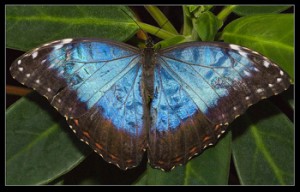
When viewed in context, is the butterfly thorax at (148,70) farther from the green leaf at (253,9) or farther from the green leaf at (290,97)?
the green leaf at (290,97)

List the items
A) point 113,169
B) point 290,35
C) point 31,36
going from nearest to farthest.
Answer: point 290,35, point 31,36, point 113,169

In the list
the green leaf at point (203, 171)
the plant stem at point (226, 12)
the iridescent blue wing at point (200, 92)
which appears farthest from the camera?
the plant stem at point (226, 12)

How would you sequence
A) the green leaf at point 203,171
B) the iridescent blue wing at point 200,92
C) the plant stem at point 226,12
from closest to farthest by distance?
1. the iridescent blue wing at point 200,92
2. the green leaf at point 203,171
3. the plant stem at point 226,12

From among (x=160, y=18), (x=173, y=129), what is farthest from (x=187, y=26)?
(x=173, y=129)

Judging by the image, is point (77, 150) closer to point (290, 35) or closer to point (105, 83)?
point (105, 83)

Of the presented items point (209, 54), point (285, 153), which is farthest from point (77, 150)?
point (285, 153)

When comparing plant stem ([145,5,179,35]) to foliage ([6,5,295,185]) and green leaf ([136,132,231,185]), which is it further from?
green leaf ([136,132,231,185])

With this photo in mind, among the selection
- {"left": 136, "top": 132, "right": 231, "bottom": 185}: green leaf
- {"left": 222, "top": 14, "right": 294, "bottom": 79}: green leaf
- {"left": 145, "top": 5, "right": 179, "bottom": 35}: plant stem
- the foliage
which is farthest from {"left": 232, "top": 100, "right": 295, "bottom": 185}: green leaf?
{"left": 145, "top": 5, "right": 179, "bottom": 35}: plant stem

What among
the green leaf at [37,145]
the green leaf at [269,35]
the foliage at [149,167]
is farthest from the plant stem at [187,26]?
the green leaf at [37,145]
